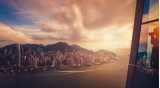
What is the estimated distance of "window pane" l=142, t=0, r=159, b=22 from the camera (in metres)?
2.37

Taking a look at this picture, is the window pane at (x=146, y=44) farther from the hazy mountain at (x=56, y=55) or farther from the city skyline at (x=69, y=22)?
the hazy mountain at (x=56, y=55)

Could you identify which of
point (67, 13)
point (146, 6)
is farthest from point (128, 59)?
point (67, 13)

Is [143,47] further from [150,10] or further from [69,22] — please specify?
[69,22]

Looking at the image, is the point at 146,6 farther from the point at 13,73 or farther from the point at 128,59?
the point at 13,73

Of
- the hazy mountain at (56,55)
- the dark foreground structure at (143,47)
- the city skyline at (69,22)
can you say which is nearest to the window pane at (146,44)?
the dark foreground structure at (143,47)

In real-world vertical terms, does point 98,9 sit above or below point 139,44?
above

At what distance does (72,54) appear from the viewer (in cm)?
228

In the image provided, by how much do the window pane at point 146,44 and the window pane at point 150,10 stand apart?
0.18ft

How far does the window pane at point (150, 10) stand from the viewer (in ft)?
7.77

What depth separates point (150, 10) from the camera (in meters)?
2.40

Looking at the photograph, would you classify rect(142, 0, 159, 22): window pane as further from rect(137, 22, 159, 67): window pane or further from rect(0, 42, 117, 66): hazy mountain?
rect(0, 42, 117, 66): hazy mountain

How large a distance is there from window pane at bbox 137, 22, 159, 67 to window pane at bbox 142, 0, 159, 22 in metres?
0.05

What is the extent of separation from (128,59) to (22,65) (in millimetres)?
812

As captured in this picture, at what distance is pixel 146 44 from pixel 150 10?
263 millimetres
